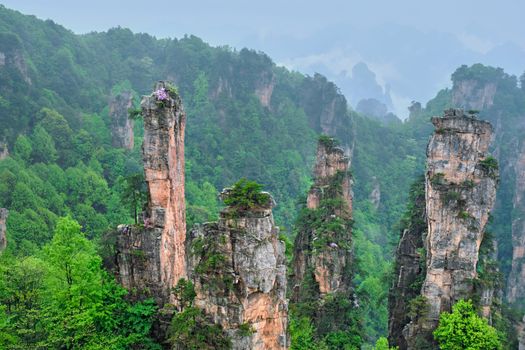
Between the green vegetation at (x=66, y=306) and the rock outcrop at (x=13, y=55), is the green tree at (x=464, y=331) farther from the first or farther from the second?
the rock outcrop at (x=13, y=55)

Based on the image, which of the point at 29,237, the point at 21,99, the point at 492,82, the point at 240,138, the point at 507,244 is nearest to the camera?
the point at 29,237

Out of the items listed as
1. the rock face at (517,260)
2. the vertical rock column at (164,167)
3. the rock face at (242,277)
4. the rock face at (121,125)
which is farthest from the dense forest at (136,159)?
the rock face at (242,277)

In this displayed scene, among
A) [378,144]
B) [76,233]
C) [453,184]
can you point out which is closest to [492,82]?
[378,144]

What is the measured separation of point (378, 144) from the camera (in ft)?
300

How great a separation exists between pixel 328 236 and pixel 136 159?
31.4m

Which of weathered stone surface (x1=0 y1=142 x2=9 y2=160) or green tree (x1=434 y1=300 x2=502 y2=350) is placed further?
weathered stone surface (x1=0 y1=142 x2=9 y2=160)

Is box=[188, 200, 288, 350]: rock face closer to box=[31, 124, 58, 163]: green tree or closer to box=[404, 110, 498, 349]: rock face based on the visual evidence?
box=[404, 110, 498, 349]: rock face

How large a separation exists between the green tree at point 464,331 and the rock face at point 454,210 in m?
1.13

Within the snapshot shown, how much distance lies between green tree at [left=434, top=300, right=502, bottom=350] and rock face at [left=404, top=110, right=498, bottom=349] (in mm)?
1128

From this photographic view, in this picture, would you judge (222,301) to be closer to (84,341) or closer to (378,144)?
(84,341)

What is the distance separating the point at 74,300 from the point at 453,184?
761 inches

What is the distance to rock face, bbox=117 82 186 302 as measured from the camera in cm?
2486

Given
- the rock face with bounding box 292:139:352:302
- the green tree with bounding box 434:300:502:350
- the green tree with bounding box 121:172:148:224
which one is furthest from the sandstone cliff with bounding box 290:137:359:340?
the green tree with bounding box 121:172:148:224

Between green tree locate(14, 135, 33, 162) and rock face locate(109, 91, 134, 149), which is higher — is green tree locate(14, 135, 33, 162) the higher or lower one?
the lower one
